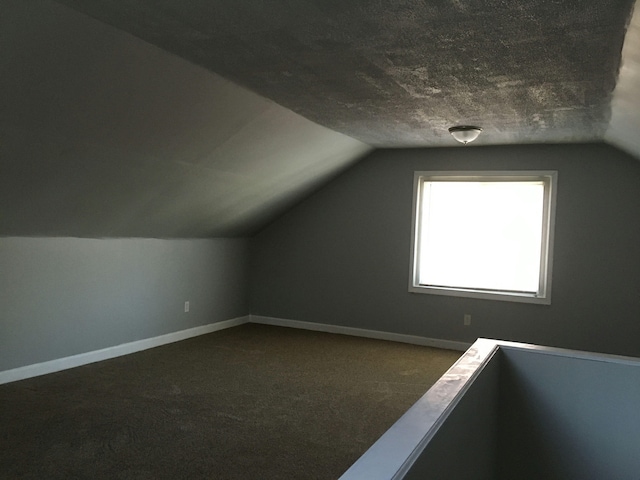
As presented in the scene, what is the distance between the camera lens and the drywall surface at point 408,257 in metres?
5.39

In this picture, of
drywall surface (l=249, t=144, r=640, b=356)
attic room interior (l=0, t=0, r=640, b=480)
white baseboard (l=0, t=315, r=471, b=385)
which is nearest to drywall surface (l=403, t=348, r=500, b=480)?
attic room interior (l=0, t=0, r=640, b=480)

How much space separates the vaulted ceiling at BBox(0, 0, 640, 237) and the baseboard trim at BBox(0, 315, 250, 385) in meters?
1.05

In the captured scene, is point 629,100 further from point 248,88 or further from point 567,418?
point 248,88

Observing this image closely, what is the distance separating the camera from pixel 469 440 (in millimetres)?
2271

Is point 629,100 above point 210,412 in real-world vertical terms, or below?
above

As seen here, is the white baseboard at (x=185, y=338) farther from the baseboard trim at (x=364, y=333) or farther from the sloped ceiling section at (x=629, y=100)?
the sloped ceiling section at (x=629, y=100)

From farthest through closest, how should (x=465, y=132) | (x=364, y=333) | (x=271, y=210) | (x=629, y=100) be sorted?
(x=271, y=210) < (x=364, y=333) < (x=465, y=132) < (x=629, y=100)

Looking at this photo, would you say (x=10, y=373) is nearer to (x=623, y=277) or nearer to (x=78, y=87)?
(x=78, y=87)

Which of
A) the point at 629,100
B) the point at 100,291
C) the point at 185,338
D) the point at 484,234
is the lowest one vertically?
the point at 185,338

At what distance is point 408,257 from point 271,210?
5.55 ft

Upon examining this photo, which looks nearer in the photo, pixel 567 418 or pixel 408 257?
pixel 567 418

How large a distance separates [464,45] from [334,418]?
2456 mm

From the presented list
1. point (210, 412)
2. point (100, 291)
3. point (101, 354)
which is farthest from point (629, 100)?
point (101, 354)

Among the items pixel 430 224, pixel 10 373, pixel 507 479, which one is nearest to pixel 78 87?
pixel 10 373
